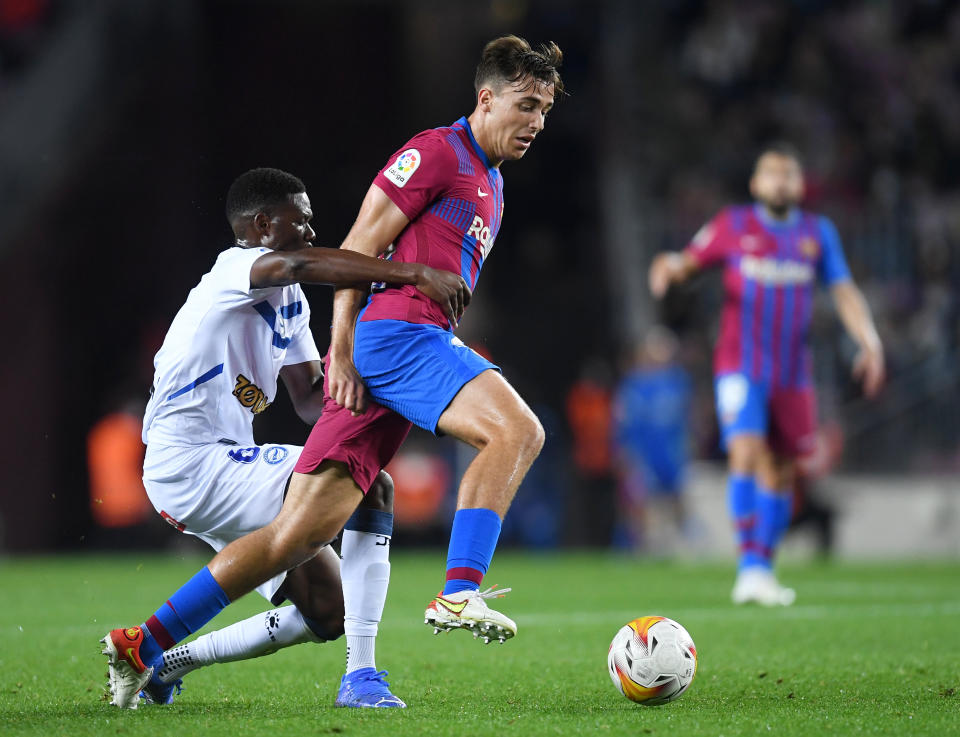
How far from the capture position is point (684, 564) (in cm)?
1231

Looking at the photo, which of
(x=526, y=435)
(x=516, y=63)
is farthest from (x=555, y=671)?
(x=516, y=63)

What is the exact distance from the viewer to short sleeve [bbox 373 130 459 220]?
13.6 ft

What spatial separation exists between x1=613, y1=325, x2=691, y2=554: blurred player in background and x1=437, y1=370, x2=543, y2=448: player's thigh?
9711mm

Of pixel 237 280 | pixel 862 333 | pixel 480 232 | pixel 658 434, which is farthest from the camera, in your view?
pixel 658 434

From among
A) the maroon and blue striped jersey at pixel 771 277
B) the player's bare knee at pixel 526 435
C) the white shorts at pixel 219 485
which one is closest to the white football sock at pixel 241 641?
the white shorts at pixel 219 485

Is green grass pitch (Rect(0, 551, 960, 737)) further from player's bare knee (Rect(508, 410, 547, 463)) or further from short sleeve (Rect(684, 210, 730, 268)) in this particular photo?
short sleeve (Rect(684, 210, 730, 268))

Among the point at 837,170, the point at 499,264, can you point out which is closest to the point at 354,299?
the point at 837,170

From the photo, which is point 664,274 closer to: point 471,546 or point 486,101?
point 486,101

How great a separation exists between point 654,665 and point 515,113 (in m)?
1.72

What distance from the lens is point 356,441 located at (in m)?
4.04

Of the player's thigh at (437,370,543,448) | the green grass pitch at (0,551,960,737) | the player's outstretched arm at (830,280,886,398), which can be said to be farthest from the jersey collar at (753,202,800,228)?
the player's thigh at (437,370,543,448)

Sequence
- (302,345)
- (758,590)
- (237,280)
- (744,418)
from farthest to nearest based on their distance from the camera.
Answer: (744,418), (758,590), (302,345), (237,280)

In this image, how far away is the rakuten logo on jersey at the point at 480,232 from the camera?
4293 millimetres

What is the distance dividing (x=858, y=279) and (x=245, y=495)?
11297 millimetres
